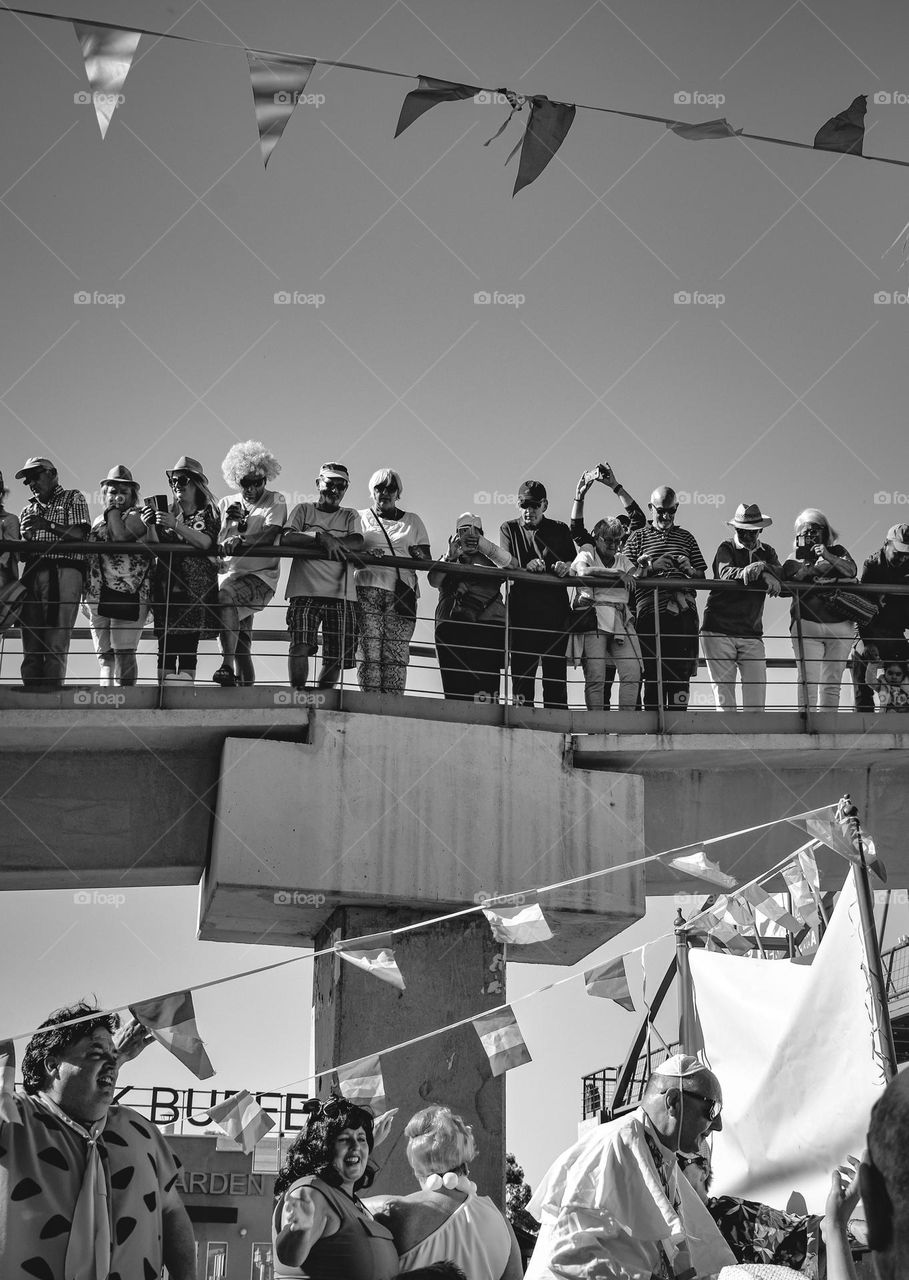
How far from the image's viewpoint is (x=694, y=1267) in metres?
4.90

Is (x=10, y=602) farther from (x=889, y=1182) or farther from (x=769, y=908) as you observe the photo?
(x=889, y=1182)

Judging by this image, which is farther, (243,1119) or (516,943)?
(516,943)

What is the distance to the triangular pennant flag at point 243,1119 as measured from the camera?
7.41 meters

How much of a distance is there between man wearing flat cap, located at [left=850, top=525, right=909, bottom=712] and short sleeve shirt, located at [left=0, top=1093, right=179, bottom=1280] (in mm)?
7375

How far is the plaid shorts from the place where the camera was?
377 inches

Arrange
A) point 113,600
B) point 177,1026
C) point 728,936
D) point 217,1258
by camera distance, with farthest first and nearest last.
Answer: point 217,1258, point 113,600, point 728,936, point 177,1026

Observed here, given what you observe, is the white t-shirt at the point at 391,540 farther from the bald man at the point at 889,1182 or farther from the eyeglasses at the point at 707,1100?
the bald man at the point at 889,1182

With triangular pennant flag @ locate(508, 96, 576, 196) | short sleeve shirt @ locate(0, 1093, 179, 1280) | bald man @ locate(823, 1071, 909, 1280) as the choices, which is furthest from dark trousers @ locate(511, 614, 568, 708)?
bald man @ locate(823, 1071, 909, 1280)

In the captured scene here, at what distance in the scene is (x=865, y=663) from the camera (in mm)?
10258

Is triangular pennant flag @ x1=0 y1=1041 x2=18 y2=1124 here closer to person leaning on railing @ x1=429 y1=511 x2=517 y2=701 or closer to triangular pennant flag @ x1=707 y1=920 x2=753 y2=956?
triangular pennant flag @ x1=707 y1=920 x2=753 y2=956

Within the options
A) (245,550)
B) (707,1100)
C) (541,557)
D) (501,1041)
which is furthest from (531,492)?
(707,1100)

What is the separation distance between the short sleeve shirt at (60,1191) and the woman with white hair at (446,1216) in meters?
1.05

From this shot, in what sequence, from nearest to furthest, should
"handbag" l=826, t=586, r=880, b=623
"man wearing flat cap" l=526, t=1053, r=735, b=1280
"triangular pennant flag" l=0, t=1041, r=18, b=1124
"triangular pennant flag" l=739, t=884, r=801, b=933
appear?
"triangular pennant flag" l=0, t=1041, r=18, b=1124 → "man wearing flat cap" l=526, t=1053, r=735, b=1280 → "triangular pennant flag" l=739, t=884, r=801, b=933 → "handbag" l=826, t=586, r=880, b=623

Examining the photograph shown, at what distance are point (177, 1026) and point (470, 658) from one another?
402cm
